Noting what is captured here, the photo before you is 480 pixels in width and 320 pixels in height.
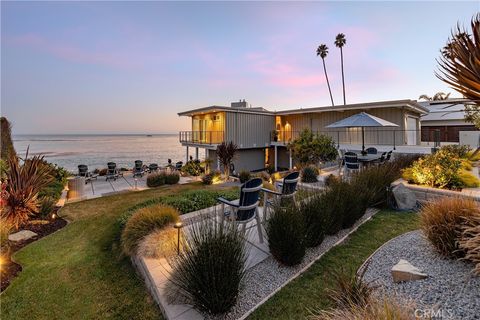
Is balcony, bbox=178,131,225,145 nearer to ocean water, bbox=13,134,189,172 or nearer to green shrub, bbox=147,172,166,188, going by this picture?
green shrub, bbox=147,172,166,188

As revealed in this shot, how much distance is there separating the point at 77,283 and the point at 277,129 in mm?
18934

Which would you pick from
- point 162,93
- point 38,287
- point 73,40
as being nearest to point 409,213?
point 38,287

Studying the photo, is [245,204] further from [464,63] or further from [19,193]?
[19,193]

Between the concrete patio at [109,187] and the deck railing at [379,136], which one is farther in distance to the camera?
the deck railing at [379,136]

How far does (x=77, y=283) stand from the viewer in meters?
3.38

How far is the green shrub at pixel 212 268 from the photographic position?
224cm

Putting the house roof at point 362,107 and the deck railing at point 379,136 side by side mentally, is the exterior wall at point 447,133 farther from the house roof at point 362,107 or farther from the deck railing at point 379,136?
the deck railing at point 379,136

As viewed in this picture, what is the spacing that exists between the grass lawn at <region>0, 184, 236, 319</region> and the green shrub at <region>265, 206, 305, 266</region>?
178cm

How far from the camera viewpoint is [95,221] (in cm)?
604

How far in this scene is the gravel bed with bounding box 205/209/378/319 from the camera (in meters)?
2.51

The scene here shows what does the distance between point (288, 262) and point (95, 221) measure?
18.1ft

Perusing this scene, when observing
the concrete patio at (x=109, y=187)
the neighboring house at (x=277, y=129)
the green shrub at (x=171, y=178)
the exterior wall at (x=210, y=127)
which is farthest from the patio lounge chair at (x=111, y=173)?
the exterior wall at (x=210, y=127)

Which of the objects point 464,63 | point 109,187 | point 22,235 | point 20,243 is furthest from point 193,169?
point 464,63

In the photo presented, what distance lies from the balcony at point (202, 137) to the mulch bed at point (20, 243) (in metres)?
12.2
